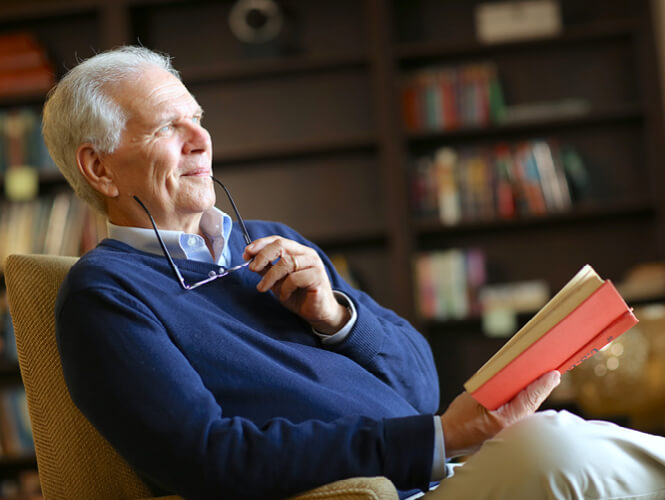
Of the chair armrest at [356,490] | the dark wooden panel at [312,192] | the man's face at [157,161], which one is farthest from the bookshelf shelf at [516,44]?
the chair armrest at [356,490]

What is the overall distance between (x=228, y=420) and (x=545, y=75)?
277cm

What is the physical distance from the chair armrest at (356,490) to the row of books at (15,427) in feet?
8.77

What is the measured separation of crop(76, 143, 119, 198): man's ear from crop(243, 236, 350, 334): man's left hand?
327 millimetres

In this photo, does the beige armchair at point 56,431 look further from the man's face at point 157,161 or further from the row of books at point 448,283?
the row of books at point 448,283

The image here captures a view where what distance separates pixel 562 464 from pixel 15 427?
293 centimetres

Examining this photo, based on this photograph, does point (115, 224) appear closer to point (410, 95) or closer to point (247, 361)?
point (247, 361)

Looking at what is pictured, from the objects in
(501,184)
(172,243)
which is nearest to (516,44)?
(501,184)

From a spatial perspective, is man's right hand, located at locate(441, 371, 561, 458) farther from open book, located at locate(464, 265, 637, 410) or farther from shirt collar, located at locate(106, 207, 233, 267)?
shirt collar, located at locate(106, 207, 233, 267)

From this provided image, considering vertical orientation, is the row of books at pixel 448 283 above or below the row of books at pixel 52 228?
below

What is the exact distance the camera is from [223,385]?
125cm

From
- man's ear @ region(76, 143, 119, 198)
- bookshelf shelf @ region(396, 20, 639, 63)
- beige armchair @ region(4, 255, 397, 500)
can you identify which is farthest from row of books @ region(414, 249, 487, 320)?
beige armchair @ region(4, 255, 397, 500)

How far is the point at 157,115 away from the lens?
1464 millimetres

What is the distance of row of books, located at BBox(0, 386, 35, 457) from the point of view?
11.2 ft

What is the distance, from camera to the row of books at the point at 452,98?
3.41 m
